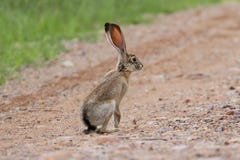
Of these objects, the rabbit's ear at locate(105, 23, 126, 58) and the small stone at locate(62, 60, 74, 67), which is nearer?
the rabbit's ear at locate(105, 23, 126, 58)

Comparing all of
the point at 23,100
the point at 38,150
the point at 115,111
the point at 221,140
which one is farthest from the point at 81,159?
the point at 23,100

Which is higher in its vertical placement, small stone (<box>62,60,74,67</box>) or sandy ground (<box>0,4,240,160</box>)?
small stone (<box>62,60,74,67</box>)

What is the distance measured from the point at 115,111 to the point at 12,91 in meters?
2.58

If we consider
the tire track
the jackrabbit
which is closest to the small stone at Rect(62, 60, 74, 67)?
the tire track

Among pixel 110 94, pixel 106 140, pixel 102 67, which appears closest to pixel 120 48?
pixel 110 94

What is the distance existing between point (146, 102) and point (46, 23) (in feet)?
15.8

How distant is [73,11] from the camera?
555 inches

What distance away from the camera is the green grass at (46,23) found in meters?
10.8

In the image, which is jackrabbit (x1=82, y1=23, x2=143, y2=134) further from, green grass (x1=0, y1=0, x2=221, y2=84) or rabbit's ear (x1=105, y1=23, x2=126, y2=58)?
green grass (x1=0, y1=0, x2=221, y2=84)

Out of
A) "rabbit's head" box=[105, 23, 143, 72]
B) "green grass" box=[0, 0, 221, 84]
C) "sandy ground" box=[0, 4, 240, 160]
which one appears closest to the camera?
"sandy ground" box=[0, 4, 240, 160]

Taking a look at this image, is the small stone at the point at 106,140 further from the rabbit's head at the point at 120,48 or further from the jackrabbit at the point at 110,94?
the rabbit's head at the point at 120,48

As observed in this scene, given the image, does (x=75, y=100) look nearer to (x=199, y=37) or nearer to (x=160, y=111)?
(x=160, y=111)

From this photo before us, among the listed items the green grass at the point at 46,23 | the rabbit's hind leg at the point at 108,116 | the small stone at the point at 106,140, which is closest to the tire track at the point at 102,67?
the green grass at the point at 46,23

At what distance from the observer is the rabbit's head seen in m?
7.04
